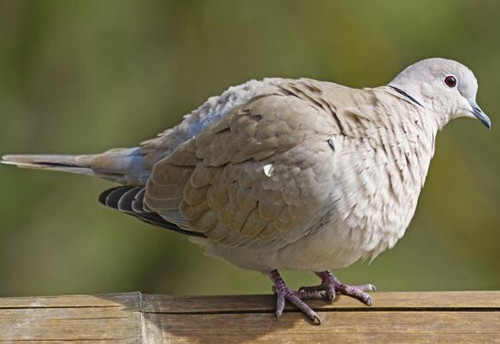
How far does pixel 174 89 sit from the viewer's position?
6414mm

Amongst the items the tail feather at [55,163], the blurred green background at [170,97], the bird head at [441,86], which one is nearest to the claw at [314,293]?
the bird head at [441,86]

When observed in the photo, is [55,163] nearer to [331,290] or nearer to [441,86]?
[331,290]

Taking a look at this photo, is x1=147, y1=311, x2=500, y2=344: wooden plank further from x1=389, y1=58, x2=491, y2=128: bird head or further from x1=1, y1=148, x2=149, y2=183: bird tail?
x1=1, y1=148, x2=149, y2=183: bird tail

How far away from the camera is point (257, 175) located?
3.23 meters

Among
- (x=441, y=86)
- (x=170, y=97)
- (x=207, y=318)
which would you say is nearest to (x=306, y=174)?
(x=207, y=318)

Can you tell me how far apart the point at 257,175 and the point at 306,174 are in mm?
174

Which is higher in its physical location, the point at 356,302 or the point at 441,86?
the point at 441,86

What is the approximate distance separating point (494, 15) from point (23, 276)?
3.24 metres

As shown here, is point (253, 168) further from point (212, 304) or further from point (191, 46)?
point (191, 46)

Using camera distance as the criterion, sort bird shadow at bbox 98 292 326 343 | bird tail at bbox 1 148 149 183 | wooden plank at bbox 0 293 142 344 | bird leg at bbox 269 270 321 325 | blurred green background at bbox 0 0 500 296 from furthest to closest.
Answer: blurred green background at bbox 0 0 500 296, bird tail at bbox 1 148 149 183, bird leg at bbox 269 270 321 325, bird shadow at bbox 98 292 326 343, wooden plank at bbox 0 293 142 344

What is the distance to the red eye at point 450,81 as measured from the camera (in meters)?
3.54

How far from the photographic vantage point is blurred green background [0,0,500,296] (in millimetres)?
6199

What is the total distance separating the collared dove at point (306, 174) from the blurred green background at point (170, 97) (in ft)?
8.61

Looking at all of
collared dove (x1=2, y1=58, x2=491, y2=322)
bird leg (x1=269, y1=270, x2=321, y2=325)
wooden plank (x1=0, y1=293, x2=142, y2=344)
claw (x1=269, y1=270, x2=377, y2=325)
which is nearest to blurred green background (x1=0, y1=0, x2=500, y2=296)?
collared dove (x1=2, y1=58, x2=491, y2=322)
